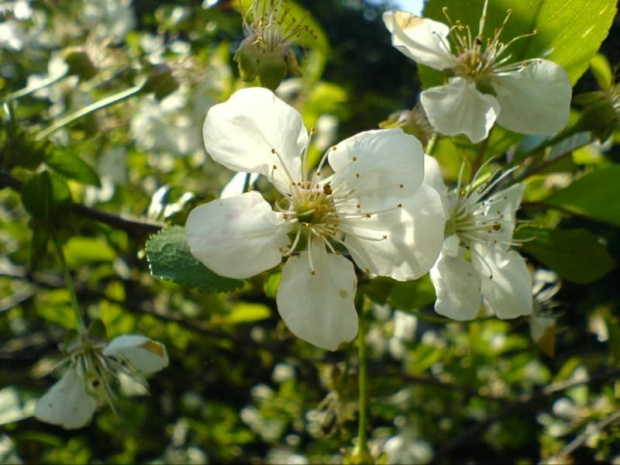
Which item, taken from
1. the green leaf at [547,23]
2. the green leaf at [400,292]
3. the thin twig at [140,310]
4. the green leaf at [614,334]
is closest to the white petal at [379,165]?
the green leaf at [400,292]

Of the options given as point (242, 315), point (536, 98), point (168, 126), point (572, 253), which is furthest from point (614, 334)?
point (168, 126)

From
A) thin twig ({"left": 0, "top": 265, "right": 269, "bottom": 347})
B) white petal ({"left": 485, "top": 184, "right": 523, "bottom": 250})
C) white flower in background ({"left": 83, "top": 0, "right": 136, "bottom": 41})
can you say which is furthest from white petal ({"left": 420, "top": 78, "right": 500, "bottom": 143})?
white flower in background ({"left": 83, "top": 0, "right": 136, "bottom": 41})

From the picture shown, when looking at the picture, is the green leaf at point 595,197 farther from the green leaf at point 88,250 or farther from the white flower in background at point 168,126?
the white flower in background at point 168,126

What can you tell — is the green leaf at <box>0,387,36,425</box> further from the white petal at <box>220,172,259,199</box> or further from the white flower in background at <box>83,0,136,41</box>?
the white flower in background at <box>83,0,136,41</box>

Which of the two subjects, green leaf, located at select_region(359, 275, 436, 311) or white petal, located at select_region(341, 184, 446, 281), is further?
green leaf, located at select_region(359, 275, 436, 311)

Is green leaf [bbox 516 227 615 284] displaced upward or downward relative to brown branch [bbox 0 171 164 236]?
downward
